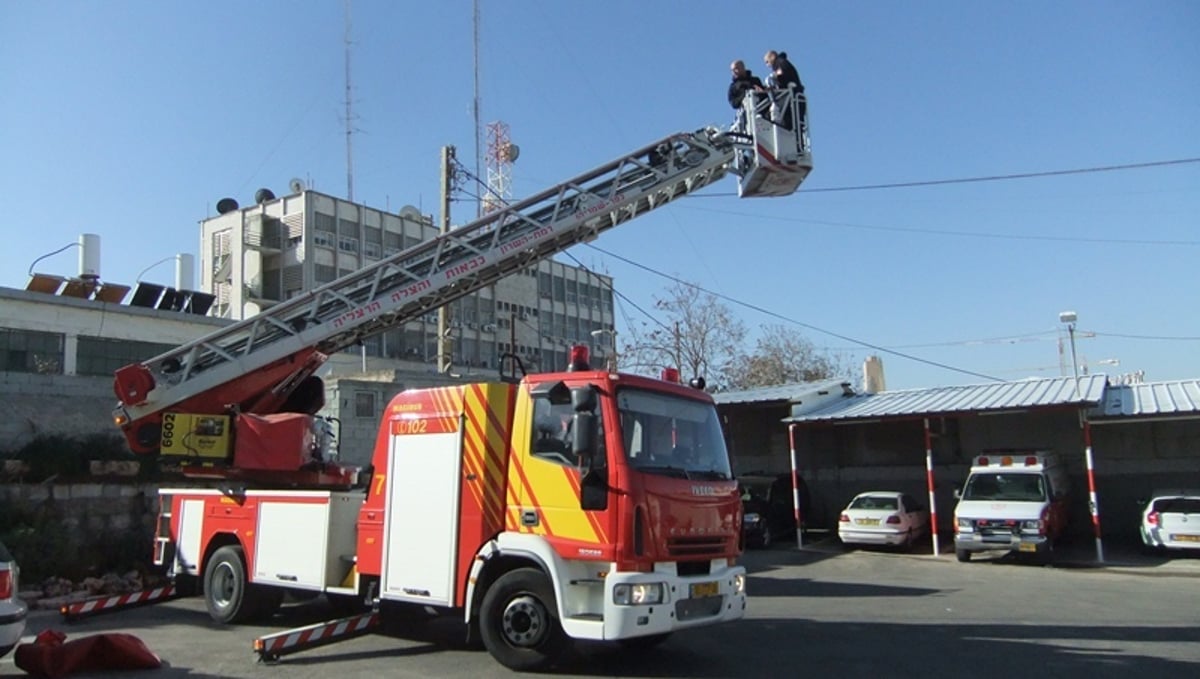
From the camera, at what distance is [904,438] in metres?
26.9

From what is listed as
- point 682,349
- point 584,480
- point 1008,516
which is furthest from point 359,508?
point 682,349

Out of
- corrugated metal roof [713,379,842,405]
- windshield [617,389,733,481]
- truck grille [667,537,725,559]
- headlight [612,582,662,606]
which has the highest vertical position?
corrugated metal roof [713,379,842,405]

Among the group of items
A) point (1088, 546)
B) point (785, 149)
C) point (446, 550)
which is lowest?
point (1088, 546)

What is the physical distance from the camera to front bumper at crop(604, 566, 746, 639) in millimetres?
7645

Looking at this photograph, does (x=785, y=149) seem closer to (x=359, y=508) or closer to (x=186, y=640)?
(x=359, y=508)

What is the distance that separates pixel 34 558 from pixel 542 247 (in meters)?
9.39

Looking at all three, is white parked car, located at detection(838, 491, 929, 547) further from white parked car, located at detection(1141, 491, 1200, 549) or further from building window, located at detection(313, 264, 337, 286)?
building window, located at detection(313, 264, 337, 286)

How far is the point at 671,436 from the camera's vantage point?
8688mm

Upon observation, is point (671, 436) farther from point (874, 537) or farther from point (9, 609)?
point (874, 537)

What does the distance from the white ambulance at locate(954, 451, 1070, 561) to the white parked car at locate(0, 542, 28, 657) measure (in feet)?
58.4

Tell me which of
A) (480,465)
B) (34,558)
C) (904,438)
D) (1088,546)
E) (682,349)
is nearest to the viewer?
(480,465)

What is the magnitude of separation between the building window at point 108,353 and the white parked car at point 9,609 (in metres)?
21.8

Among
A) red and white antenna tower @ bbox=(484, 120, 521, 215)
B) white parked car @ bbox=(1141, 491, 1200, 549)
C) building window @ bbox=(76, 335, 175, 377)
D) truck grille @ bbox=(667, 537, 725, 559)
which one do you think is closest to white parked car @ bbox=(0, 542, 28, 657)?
truck grille @ bbox=(667, 537, 725, 559)

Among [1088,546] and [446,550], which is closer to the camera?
[446,550]
